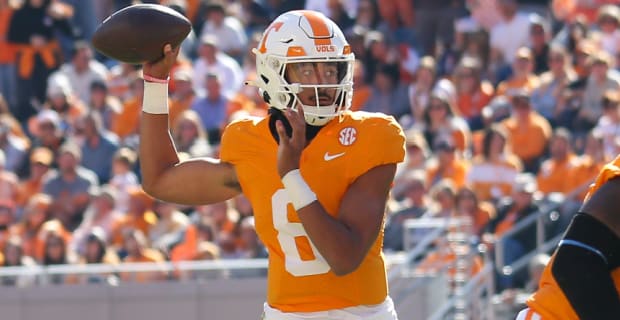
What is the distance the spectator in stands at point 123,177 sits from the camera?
38.0 ft

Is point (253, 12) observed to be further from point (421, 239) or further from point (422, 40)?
point (421, 239)

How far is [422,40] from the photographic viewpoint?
14.3 meters

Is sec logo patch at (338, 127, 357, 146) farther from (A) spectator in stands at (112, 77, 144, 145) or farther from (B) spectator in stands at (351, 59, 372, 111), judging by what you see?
(A) spectator in stands at (112, 77, 144, 145)

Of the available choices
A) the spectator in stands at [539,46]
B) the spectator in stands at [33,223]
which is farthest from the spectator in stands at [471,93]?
the spectator in stands at [33,223]

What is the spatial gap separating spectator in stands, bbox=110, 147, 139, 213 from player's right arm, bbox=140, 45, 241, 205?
7050mm

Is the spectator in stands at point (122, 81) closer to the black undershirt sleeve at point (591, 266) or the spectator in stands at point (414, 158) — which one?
the spectator in stands at point (414, 158)

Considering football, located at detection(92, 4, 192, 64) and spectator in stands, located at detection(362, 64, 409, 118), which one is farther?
spectator in stands, located at detection(362, 64, 409, 118)

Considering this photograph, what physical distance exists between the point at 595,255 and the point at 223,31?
11.1 metres

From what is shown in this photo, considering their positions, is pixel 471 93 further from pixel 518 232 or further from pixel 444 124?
pixel 518 232

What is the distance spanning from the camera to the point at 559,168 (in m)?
10.5

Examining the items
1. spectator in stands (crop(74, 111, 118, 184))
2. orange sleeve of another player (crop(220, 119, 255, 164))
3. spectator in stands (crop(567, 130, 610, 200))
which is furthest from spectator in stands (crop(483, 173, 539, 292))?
orange sleeve of another player (crop(220, 119, 255, 164))

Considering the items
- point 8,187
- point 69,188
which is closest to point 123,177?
point 69,188

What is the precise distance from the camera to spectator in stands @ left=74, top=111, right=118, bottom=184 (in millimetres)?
12523

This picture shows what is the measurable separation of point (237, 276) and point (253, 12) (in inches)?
238
